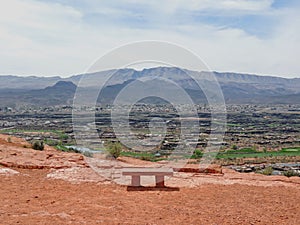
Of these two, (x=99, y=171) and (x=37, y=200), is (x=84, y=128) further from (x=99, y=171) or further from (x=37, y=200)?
(x=37, y=200)

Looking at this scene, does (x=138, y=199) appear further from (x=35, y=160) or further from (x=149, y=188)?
(x=35, y=160)

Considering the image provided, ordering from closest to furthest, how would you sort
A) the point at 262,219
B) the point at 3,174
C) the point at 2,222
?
the point at 2,222, the point at 262,219, the point at 3,174

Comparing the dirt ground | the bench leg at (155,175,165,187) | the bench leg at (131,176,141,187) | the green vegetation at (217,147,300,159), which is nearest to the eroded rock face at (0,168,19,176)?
the dirt ground

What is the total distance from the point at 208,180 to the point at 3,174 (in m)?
6.23

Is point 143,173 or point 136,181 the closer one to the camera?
point 143,173

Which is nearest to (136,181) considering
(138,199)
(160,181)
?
(160,181)

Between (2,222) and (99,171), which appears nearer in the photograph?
(2,222)

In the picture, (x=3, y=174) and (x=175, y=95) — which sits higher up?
(x=175, y=95)

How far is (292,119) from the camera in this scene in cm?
9612

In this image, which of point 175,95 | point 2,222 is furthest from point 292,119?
point 2,222

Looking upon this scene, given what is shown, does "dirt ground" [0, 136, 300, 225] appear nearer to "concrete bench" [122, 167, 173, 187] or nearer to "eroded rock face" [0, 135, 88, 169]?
"eroded rock face" [0, 135, 88, 169]

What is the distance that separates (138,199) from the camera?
9688 mm

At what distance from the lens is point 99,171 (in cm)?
1270

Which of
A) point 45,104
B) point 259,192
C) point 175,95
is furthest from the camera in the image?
point 45,104
